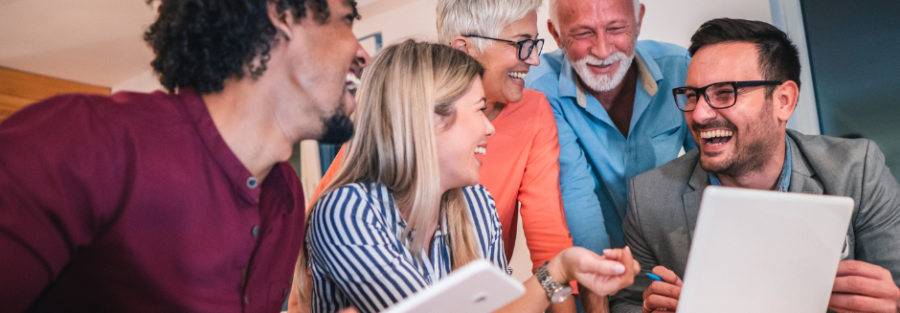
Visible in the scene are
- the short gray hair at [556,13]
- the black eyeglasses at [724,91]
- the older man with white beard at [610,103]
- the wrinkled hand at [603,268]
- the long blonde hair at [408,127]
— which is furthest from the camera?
the short gray hair at [556,13]

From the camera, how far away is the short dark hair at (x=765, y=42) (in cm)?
182

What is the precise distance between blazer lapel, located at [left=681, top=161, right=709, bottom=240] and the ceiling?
2.63 meters

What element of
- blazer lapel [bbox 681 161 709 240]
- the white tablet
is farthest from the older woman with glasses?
the white tablet

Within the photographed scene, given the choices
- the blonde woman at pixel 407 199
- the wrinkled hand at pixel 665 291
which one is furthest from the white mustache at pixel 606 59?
the wrinkled hand at pixel 665 291

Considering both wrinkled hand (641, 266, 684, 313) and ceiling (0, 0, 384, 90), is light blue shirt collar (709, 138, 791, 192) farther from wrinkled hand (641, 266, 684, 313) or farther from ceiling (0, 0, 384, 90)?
ceiling (0, 0, 384, 90)

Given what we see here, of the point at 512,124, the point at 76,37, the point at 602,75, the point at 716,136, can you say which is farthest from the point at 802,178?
the point at 76,37

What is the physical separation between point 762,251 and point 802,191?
767 mm

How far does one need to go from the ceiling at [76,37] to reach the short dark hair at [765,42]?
2538 mm

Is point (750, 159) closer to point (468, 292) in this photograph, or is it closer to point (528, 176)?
point (528, 176)

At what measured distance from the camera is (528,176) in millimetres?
2145

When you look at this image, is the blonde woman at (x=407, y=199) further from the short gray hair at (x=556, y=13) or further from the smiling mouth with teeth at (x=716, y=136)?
the short gray hair at (x=556, y=13)

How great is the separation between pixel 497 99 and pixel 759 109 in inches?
33.5

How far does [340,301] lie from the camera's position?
1.44 metres

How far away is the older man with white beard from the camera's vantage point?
2.31 metres
